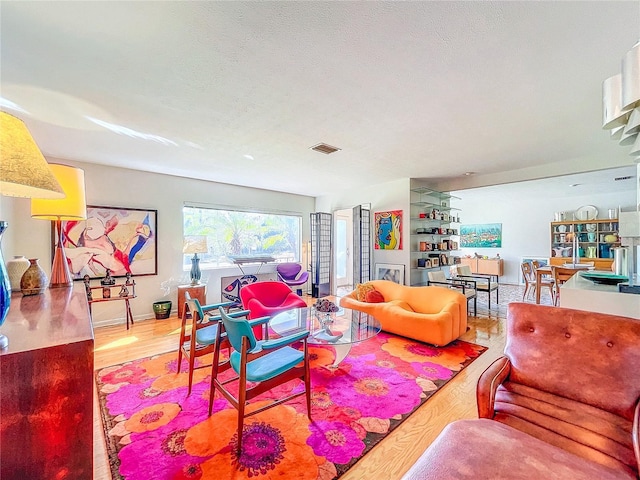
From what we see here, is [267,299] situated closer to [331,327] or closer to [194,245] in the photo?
[331,327]

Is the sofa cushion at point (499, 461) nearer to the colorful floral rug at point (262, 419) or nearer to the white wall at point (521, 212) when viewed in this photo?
the colorful floral rug at point (262, 419)

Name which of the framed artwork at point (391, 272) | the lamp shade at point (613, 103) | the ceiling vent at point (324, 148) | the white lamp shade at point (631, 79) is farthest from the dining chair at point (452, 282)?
the white lamp shade at point (631, 79)

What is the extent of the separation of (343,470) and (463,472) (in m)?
0.83

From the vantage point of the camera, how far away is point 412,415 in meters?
2.14

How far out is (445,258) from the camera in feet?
19.9

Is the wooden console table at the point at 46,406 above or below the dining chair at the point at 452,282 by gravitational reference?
above

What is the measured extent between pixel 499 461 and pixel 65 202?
2.82 metres

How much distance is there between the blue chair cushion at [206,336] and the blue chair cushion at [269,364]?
42cm

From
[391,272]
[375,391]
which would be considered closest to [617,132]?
[375,391]

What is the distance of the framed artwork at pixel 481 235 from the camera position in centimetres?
877

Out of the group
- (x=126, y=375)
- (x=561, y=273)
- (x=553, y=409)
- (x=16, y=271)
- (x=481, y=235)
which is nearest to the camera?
(x=553, y=409)

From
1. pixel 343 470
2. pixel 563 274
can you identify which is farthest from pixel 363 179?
pixel 343 470

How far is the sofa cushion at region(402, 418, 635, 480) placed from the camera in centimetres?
104

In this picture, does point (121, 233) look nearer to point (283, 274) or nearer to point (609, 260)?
point (283, 274)
